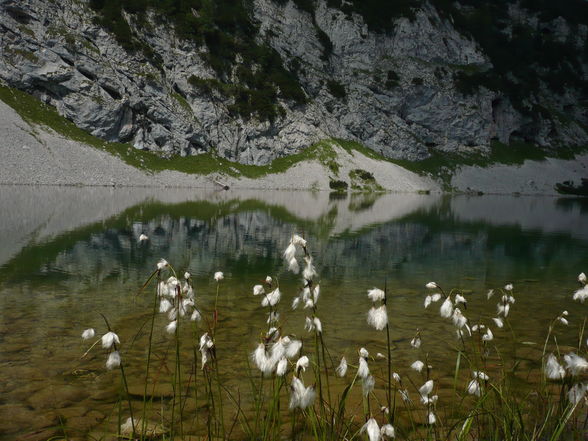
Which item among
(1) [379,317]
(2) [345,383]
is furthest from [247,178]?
(1) [379,317]

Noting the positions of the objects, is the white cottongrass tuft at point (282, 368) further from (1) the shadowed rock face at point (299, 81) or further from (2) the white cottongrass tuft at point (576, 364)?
(1) the shadowed rock face at point (299, 81)

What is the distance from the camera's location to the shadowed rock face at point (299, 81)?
10269 centimetres

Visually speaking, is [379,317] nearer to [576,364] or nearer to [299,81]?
[576,364]

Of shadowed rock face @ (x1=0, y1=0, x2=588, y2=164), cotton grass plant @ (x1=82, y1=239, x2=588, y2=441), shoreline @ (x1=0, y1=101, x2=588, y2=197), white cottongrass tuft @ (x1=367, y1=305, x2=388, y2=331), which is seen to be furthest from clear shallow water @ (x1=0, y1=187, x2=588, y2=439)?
Answer: shadowed rock face @ (x1=0, y1=0, x2=588, y2=164)

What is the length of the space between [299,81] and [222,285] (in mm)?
132150

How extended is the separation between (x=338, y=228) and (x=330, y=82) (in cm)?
11740

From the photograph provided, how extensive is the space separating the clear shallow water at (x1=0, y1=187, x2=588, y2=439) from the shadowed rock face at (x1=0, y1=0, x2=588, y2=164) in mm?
76324

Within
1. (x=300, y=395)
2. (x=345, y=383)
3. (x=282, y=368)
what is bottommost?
(x=345, y=383)

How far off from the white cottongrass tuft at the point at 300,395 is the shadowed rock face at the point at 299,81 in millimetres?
110248

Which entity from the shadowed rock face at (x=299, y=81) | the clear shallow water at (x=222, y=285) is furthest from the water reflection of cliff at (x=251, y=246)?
the shadowed rock face at (x=299, y=81)

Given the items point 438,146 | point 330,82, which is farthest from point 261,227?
point 438,146

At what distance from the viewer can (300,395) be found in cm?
278

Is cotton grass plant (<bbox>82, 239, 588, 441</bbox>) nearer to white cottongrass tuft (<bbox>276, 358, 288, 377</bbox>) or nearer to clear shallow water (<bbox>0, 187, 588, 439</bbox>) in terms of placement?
white cottongrass tuft (<bbox>276, 358, 288, 377</bbox>)

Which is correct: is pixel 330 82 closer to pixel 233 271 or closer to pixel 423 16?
pixel 423 16
